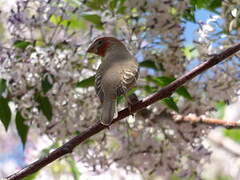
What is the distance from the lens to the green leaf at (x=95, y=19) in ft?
7.99

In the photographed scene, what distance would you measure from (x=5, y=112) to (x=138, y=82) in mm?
639

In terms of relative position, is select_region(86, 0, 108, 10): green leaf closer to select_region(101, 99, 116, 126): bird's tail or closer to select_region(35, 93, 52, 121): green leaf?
select_region(35, 93, 52, 121): green leaf

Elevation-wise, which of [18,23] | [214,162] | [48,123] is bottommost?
[214,162]

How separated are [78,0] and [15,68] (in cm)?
46

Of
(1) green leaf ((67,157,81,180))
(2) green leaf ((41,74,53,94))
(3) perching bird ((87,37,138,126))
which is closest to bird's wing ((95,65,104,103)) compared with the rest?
(3) perching bird ((87,37,138,126))

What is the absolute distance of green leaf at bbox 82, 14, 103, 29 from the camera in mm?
2436

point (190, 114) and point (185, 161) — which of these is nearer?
point (190, 114)

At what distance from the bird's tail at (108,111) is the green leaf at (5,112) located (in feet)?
1.41

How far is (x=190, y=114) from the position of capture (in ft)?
8.33

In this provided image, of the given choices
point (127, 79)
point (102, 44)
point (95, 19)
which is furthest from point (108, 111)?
point (95, 19)

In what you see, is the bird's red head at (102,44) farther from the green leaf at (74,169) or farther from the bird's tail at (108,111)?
the green leaf at (74,169)

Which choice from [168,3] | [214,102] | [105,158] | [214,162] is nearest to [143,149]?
[105,158]

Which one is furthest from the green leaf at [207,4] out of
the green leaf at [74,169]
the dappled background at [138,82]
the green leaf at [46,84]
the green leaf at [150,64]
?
the green leaf at [74,169]

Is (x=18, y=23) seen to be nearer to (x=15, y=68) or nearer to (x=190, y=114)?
(x=15, y=68)
